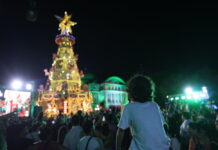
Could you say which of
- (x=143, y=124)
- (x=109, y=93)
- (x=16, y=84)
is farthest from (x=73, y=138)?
(x=109, y=93)

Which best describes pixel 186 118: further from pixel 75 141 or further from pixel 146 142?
pixel 146 142

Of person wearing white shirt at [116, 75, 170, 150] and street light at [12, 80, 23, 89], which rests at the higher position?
street light at [12, 80, 23, 89]

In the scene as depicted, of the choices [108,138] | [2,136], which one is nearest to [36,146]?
[2,136]

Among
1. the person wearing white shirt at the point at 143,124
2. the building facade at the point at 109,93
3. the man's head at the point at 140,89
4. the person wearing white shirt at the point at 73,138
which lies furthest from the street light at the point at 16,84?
the building facade at the point at 109,93

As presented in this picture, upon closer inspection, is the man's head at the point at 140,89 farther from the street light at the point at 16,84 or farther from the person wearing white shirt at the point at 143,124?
the street light at the point at 16,84

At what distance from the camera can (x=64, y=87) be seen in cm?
2852

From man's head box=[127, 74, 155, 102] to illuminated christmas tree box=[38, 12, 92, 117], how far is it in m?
25.2

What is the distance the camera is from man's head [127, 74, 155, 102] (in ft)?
7.91

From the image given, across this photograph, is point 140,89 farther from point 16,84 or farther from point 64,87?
point 64,87

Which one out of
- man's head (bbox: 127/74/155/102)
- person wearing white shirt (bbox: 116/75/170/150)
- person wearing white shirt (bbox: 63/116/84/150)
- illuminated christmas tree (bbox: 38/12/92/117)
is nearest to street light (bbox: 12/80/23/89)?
illuminated christmas tree (bbox: 38/12/92/117)

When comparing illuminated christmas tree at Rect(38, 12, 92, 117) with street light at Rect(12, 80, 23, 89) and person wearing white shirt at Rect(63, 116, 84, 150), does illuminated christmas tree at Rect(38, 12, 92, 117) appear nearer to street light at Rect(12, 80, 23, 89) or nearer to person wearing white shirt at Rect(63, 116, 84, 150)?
street light at Rect(12, 80, 23, 89)

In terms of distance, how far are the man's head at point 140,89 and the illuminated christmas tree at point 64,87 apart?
82.6ft

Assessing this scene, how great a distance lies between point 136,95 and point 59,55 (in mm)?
29986

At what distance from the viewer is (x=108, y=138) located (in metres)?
5.00
